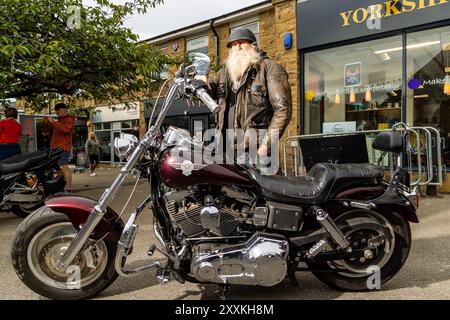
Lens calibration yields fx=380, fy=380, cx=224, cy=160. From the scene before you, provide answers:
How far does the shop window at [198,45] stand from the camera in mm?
14109

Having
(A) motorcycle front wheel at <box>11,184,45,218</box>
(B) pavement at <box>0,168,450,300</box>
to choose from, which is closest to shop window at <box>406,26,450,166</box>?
(B) pavement at <box>0,168,450,300</box>

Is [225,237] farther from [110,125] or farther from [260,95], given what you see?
[110,125]

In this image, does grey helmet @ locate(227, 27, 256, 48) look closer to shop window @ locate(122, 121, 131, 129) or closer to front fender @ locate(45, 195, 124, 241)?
front fender @ locate(45, 195, 124, 241)

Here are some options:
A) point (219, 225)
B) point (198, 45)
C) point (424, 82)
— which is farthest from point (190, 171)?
point (198, 45)

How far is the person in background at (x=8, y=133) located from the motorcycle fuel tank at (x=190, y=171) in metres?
5.45

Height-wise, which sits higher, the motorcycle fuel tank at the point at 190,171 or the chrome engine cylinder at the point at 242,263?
the motorcycle fuel tank at the point at 190,171

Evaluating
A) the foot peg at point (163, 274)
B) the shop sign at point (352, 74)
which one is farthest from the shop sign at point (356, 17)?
the foot peg at point (163, 274)

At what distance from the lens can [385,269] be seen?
2.77 meters

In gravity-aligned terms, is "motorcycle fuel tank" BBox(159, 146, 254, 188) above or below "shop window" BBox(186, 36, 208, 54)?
below

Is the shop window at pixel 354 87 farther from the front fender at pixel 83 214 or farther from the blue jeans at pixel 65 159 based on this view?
the front fender at pixel 83 214

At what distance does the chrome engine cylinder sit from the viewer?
2.38m

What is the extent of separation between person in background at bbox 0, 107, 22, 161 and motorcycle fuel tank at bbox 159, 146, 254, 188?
5454mm

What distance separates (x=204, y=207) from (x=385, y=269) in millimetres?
1441
